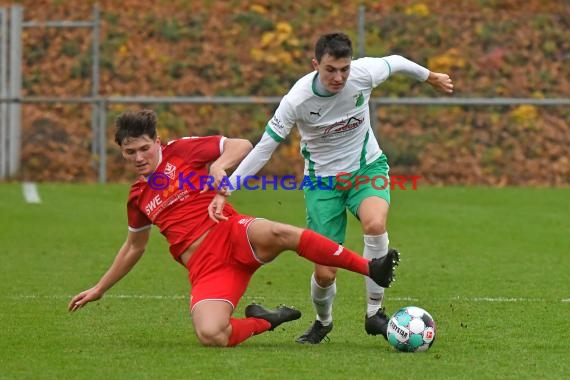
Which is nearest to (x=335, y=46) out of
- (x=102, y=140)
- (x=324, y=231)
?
(x=324, y=231)

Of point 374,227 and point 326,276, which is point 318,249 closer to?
point 374,227

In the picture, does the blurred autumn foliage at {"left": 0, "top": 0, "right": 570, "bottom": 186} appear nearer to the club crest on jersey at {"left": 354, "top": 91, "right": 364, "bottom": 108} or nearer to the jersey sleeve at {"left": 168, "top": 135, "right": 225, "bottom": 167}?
the club crest on jersey at {"left": 354, "top": 91, "right": 364, "bottom": 108}

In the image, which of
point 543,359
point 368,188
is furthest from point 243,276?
point 543,359

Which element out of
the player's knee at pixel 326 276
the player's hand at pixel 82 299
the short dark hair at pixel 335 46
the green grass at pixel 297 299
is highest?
the short dark hair at pixel 335 46

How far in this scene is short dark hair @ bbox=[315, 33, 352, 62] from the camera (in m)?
7.88

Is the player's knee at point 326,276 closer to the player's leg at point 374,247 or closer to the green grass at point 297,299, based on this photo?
the player's leg at point 374,247

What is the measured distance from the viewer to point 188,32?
23.2 metres

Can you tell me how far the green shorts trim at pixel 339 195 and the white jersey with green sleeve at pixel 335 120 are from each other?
58mm

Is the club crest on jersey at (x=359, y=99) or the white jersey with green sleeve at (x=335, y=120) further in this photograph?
the club crest on jersey at (x=359, y=99)

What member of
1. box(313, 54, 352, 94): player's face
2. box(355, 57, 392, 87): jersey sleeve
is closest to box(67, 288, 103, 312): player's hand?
box(313, 54, 352, 94): player's face

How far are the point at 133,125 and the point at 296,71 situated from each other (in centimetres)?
1477

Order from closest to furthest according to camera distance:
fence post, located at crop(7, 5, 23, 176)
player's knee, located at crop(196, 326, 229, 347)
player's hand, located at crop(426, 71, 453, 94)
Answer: player's knee, located at crop(196, 326, 229, 347) → player's hand, located at crop(426, 71, 453, 94) → fence post, located at crop(7, 5, 23, 176)

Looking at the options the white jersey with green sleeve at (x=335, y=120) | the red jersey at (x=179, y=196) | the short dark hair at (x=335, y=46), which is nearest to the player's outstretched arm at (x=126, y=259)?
the red jersey at (x=179, y=196)

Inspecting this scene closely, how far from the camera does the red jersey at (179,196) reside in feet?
26.0
